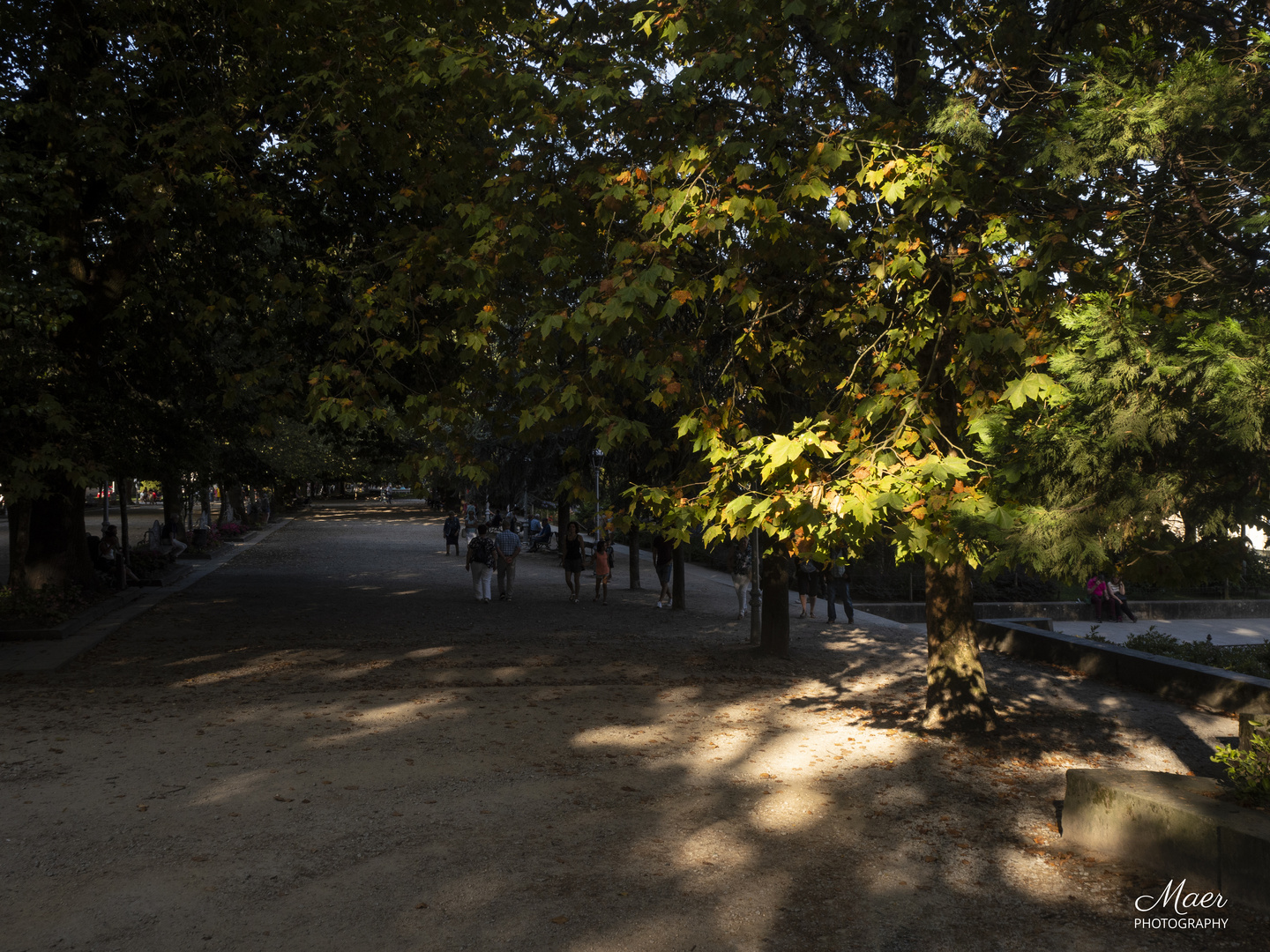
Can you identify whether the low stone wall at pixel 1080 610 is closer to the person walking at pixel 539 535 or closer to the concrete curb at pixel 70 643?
the concrete curb at pixel 70 643

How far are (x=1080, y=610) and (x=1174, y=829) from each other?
17.8m

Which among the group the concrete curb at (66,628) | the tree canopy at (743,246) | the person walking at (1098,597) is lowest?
the person walking at (1098,597)

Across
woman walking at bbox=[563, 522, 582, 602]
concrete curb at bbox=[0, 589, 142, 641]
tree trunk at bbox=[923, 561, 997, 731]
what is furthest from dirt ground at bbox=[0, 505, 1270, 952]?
woman walking at bbox=[563, 522, 582, 602]

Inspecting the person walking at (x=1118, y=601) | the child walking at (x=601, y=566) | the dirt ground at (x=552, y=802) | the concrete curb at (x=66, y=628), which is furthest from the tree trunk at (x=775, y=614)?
the concrete curb at (x=66, y=628)

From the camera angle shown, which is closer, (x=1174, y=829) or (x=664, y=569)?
(x=1174, y=829)

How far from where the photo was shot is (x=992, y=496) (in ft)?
19.5

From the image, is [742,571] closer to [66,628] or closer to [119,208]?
[66,628]

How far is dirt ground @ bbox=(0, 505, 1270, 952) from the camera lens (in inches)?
209

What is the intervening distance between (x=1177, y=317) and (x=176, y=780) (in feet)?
25.2

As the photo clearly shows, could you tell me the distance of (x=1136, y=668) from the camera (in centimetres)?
1242

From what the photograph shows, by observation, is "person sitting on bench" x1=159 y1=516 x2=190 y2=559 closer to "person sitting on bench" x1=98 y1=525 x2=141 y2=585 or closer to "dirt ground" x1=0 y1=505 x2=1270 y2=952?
"person sitting on bench" x1=98 y1=525 x2=141 y2=585

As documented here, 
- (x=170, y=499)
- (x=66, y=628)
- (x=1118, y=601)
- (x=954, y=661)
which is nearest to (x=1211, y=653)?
(x=954, y=661)

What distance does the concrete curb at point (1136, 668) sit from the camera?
428 inches

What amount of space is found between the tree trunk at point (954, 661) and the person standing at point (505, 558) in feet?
40.1
